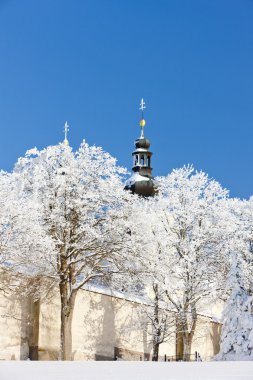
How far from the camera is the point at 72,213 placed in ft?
96.0

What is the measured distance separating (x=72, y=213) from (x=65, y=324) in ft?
15.7

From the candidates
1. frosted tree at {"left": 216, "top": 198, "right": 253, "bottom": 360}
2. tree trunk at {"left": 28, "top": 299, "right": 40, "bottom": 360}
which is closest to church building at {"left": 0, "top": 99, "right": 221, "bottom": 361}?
tree trunk at {"left": 28, "top": 299, "right": 40, "bottom": 360}

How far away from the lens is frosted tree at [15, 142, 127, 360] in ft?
94.0

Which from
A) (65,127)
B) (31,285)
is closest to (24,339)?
(31,285)

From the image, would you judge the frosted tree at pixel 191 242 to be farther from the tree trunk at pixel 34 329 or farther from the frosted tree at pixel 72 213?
the tree trunk at pixel 34 329

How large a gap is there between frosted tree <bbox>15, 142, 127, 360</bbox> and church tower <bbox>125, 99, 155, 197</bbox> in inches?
1224

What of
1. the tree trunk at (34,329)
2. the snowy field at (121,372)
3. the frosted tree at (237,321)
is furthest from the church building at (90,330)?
the snowy field at (121,372)

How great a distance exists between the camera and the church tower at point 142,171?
62.3 m

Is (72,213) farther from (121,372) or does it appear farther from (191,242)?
(121,372)

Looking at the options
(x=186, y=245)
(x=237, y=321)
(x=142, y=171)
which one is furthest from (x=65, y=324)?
(x=142, y=171)

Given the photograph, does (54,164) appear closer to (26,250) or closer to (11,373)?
(26,250)

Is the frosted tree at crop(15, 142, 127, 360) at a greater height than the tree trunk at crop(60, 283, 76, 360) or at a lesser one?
greater

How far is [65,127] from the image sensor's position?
35250mm

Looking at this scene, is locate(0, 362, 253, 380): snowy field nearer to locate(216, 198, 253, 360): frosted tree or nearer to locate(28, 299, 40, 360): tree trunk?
locate(216, 198, 253, 360): frosted tree
